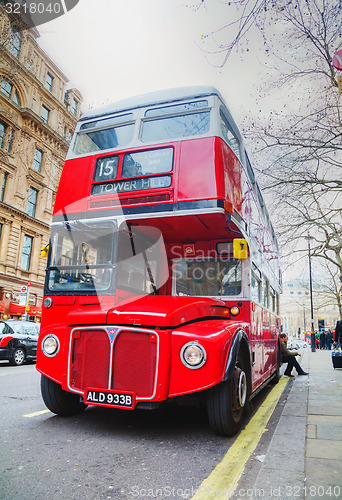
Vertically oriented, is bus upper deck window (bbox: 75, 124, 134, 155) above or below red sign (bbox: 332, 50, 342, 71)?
below

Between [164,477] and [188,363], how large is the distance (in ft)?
3.42

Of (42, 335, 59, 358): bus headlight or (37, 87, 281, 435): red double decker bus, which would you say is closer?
(37, 87, 281, 435): red double decker bus

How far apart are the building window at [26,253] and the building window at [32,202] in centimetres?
205

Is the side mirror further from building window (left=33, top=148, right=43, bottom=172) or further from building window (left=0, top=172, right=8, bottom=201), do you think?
building window (left=33, top=148, right=43, bottom=172)

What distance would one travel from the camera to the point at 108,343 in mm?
4016

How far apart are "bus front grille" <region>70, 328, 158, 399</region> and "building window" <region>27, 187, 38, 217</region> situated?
2613cm

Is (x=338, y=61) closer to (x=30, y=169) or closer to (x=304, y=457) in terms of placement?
(x=304, y=457)

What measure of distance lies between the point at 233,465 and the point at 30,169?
86.7 ft

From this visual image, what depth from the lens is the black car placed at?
1262 centimetres

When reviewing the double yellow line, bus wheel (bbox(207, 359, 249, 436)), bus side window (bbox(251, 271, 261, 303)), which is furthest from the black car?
bus wheel (bbox(207, 359, 249, 436))

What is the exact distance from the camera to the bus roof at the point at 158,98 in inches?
211

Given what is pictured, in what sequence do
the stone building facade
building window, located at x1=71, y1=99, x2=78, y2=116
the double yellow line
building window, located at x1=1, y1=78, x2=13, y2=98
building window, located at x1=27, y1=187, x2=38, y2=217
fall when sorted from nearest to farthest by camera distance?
1. the double yellow line
2. the stone building facade
3. building window, located at x1=1, y1=78, x2=13, y2=98
4. building window, located at x1=27, y1=187, x2=38, y2=217
5. building window, located at x1=71, y1=99, x2=78, y2=116

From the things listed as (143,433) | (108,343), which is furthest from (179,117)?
(143,433)

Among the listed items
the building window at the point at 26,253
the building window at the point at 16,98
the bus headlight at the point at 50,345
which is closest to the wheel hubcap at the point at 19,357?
the bus headlight at the point at 50,345
